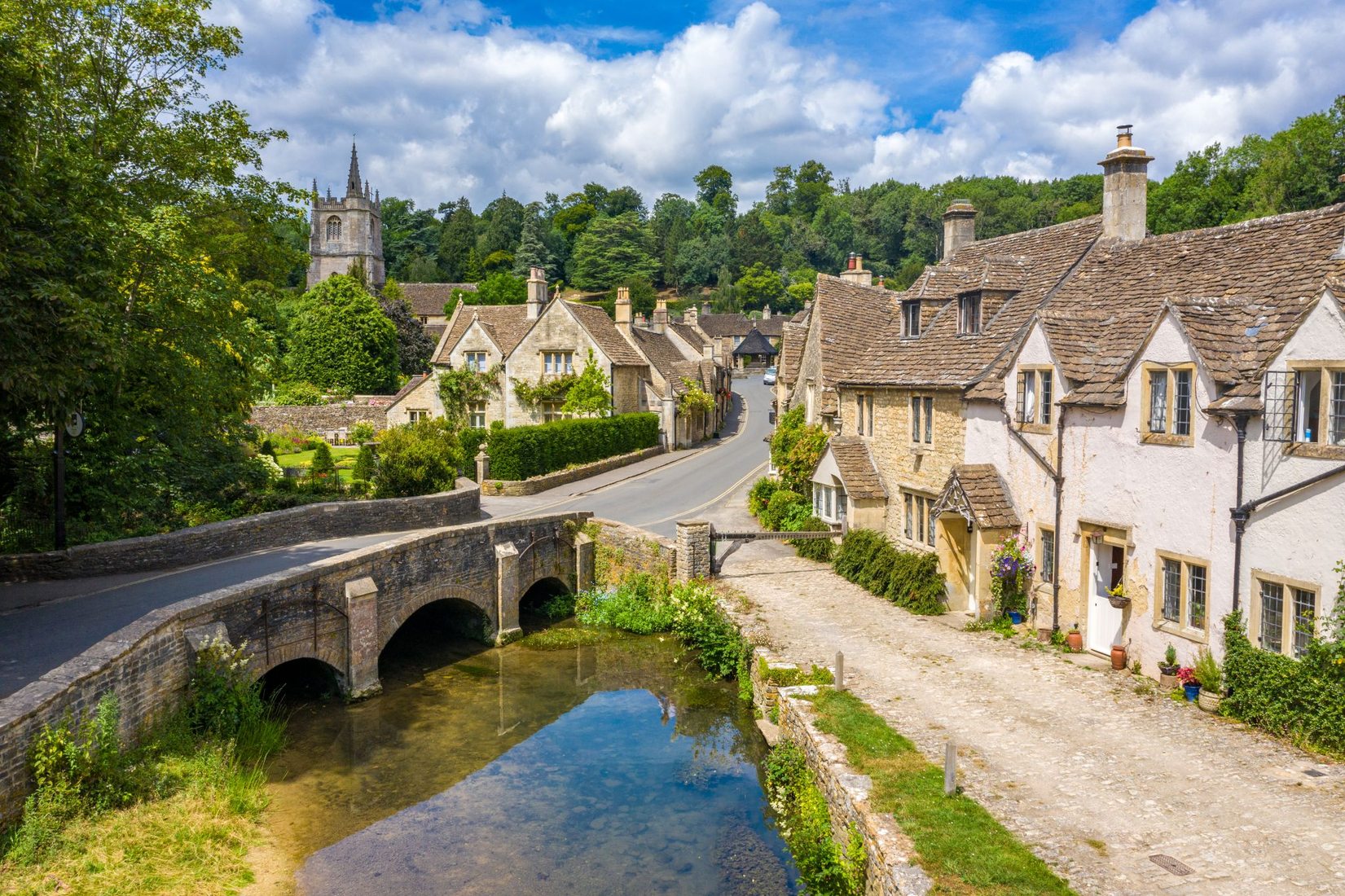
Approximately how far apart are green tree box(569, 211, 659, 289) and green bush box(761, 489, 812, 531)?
305 feet

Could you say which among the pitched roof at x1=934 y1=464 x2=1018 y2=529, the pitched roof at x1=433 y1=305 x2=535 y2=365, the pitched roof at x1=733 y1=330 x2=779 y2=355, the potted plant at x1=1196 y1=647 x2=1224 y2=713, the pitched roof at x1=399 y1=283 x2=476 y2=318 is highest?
the pitched roof at x1=399 y1=283 x2=476 y2=318

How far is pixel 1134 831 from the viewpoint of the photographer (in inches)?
445

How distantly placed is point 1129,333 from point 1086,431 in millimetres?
2402

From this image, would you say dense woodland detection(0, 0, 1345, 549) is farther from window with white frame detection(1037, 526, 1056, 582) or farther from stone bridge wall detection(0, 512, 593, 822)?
window with white frame detection(1037, 526, 1056, 582)

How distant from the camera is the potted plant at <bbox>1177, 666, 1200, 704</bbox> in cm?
1566

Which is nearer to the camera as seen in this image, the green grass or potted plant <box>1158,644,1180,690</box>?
the green grass

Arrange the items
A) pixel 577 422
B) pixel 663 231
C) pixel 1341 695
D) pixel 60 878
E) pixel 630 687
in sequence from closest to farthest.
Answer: pixel 60 878
pixel 1341 695
pixel 630 687
pixel 577 422
pixel 663 231

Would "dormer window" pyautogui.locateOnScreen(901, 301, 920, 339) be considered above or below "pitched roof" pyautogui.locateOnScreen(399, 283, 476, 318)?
below

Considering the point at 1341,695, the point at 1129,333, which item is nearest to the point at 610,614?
the point at 1129,333

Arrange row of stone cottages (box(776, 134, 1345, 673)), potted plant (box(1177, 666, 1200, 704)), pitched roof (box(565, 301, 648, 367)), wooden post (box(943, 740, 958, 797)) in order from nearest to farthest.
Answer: wooden post (box(943, 740, 958, 797)), row of stone cottages (box(776, 134, 1345, 673)), potted plant (box(1177, 666, 1200, 704)), pitched roof (box(565, 301, 648, 367))

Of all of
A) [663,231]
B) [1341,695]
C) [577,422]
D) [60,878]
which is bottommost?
[60,878]

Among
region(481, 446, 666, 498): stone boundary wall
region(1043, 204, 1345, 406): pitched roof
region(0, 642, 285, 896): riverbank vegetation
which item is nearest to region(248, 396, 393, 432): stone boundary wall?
region(481, 446, 666, 498): stone boundary wall

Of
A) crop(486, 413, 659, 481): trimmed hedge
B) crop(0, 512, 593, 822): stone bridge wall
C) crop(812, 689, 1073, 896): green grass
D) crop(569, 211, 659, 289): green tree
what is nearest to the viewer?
crop(812, 689, 1073, 896): green grass

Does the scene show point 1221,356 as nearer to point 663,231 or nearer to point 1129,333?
point 1129,333
